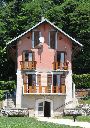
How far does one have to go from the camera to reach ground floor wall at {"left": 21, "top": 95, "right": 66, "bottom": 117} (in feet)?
153

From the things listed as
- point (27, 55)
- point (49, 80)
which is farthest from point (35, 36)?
point (49, 80)

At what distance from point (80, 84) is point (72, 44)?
23.8ft

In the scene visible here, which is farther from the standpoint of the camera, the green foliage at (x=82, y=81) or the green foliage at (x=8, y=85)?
the green foliage at (x=8, y=85)

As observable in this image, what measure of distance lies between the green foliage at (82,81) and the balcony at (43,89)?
23.3 ft

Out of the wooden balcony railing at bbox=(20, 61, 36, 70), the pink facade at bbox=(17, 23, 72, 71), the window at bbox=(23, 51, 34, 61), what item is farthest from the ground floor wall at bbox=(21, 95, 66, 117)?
the window at bbox=(23, 51, 34, 61)

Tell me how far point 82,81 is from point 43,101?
8.61 meters

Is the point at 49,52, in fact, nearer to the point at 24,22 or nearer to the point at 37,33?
the point at 37,33

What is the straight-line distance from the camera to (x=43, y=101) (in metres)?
47.1

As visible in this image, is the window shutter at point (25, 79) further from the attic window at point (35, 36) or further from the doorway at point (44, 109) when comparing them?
the attic window at point (35, 36)

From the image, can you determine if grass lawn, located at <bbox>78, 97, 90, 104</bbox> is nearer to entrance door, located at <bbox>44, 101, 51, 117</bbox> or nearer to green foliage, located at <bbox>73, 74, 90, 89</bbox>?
entrance door, located at <bbox>44, 101, 51, 117</bbox>

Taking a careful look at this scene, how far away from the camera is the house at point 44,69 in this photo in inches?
1842

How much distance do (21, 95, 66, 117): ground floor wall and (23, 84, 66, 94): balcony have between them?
1.89 ft

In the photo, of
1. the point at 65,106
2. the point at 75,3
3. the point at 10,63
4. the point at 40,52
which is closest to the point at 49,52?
the point at 40,52

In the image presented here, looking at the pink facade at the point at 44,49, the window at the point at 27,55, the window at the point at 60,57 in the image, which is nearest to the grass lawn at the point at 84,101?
the pink facade at the point at 44,49
